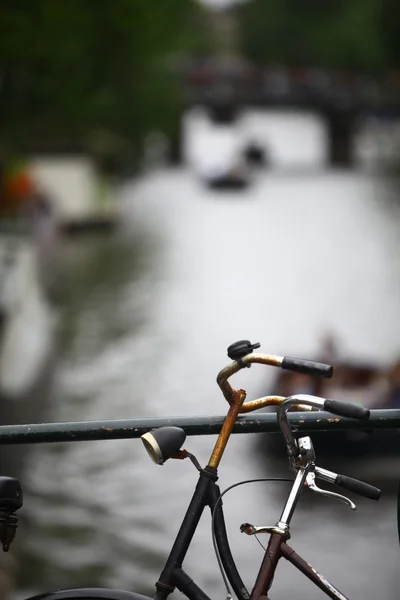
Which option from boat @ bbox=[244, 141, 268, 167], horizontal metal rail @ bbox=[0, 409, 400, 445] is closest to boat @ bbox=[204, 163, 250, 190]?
boat @ bbox=[244, 141, 268, 167]

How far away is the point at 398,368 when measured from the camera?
15.2 metres

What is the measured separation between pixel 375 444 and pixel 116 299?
19125 mm

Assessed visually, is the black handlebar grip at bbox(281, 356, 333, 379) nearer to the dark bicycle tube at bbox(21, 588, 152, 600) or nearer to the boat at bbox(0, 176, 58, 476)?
the dark bicycle tube at bbox(21, 588, 152, 600)

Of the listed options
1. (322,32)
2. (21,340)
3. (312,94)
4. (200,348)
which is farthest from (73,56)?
(322,32)

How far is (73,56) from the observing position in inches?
1098

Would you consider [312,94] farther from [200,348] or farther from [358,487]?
[358,487]

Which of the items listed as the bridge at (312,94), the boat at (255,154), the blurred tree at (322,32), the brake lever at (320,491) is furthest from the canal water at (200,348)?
the blurred tree at (322,32)

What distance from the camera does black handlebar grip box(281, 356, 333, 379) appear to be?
9.16 ft

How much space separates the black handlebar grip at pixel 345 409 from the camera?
9.14ft

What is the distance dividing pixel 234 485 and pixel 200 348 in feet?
76.0

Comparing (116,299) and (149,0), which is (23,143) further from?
(149,0)

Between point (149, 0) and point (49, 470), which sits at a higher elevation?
point (149, 0)

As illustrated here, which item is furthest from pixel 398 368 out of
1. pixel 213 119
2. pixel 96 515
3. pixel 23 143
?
pixel 213 119

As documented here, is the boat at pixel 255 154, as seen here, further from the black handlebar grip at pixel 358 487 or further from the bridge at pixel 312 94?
the black handlebar grip at pixel 358 487
